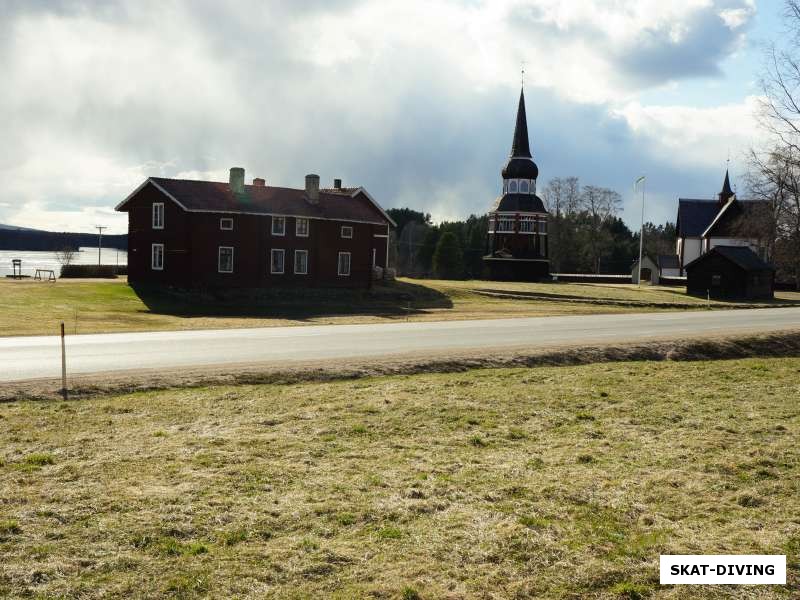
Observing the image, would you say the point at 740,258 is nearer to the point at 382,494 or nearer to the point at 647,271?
the point at 647,271

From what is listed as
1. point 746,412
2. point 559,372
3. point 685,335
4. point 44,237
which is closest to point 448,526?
point 746,412

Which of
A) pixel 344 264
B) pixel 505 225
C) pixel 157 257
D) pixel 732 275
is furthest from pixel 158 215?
pixel 505 225

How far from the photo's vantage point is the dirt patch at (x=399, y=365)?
45.2 ft

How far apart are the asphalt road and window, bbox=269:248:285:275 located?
22155 mm

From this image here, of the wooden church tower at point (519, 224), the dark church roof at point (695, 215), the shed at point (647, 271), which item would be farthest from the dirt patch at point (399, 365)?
the dark church roof at point (695, 215)

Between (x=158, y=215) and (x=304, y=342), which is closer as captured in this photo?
(x=304, y=342)

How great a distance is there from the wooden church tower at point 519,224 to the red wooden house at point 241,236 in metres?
36.6

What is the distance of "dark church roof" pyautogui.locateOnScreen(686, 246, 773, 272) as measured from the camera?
61.4 m

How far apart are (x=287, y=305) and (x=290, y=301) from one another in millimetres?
1643

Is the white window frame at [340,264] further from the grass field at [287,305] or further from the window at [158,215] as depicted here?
A: the window at [158,215]

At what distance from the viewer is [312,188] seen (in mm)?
53594

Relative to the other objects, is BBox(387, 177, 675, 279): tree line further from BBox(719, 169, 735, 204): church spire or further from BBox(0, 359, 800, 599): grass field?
BBox(0, 359, 800, 599): grass field

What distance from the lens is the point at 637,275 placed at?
8050cm

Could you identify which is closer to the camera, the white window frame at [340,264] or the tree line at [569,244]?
the white window frame at [340,264]
